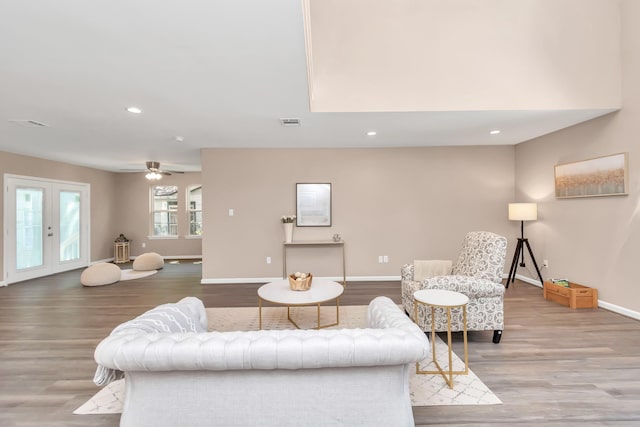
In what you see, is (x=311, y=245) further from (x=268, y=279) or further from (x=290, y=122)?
(x=290, y=122)

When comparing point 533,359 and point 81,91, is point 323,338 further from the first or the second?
point 81,91

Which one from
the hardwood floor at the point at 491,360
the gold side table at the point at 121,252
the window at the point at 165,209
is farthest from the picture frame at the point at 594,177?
the gold side table at the point at 121,252

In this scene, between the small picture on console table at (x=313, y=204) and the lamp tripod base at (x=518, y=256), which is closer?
the lamp tripod base at (x=518, y=256)

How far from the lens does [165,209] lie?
320 inches

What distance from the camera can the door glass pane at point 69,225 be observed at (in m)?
6.47

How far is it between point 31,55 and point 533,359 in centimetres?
451

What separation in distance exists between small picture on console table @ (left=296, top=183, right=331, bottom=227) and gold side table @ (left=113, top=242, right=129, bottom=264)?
17.4ft

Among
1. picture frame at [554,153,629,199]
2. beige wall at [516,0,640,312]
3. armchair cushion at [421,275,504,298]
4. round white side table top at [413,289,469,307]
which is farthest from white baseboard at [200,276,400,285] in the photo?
round white side table top at [413,289,469,307]

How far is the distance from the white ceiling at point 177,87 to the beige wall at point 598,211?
302mm

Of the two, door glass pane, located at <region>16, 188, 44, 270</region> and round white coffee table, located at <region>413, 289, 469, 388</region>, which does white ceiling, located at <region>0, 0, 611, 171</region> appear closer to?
door glass pane, located at <region>16, 188, 44, 270</region>

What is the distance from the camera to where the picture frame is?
3377 mm

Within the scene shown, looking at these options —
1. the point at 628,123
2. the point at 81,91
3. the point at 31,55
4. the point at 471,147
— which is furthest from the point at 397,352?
the point at 471,147

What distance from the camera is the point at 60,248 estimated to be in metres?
6.41

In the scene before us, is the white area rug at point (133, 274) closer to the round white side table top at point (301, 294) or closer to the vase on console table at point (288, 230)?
the vase on console table at point (288, 230)
